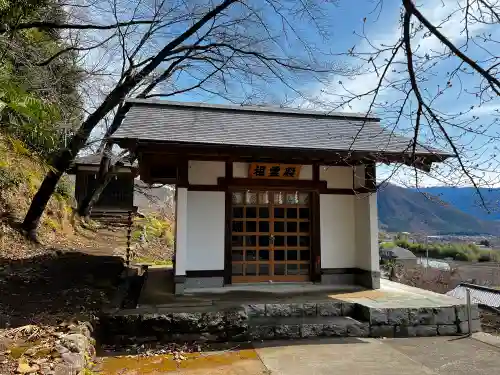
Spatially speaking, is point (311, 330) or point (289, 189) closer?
Result: point (311, 330)

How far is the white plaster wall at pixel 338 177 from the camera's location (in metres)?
A: 9.04

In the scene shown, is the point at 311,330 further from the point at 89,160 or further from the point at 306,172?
the point at 89,160

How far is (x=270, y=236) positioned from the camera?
29.1 ft

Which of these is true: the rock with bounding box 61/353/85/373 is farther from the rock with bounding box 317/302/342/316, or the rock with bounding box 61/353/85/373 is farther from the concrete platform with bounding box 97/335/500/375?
the rock with bounding box 317/302/342/316

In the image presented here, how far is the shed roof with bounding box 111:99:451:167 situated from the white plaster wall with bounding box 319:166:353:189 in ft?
2.55

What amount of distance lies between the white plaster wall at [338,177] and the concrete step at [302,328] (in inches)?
135

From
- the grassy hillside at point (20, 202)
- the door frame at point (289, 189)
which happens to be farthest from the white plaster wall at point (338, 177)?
the grassy hillside at point (20, 202)

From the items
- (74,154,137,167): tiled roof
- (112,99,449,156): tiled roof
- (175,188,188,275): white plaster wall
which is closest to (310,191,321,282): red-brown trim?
(112,99,449,156): tiled roof

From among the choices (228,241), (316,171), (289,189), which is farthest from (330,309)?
(316,171)

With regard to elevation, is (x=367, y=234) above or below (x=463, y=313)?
above

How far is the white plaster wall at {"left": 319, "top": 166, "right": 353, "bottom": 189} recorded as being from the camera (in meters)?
9.04

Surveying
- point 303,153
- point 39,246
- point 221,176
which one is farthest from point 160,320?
point 39,246

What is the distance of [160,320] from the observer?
605 cm

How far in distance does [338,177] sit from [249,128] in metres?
2.44
